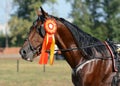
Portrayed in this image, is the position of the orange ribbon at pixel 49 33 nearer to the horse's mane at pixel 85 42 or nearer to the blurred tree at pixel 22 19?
the horse's mane at pixel 85 42

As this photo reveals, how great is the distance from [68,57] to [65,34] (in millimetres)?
408

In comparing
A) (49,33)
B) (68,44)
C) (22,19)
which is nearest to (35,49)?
(49,33)

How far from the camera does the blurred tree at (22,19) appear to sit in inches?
3034

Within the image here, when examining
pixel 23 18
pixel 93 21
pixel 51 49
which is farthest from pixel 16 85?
pixel 23 18

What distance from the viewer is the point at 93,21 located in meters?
72.9

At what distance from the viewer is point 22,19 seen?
7906 cm

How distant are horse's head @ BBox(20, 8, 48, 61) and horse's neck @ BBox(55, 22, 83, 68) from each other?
0.31 meters

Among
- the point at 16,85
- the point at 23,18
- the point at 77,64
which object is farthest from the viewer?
the point at 23,18

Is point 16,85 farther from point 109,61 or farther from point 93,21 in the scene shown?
point 93,21

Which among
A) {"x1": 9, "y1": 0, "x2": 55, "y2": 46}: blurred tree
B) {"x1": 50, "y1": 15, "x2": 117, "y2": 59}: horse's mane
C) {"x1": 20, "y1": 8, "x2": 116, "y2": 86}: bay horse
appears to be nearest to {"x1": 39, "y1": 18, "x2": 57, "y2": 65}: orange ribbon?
{"x1": 20, "y1": 8, "x2": 116, "y2": 86}: bay horse

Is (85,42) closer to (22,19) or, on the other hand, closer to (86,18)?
(86,18)

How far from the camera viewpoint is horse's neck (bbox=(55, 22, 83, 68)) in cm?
753

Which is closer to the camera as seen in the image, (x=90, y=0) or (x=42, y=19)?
(x=42, y=19)

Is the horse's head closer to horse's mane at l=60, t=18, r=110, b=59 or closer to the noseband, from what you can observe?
the noseband
